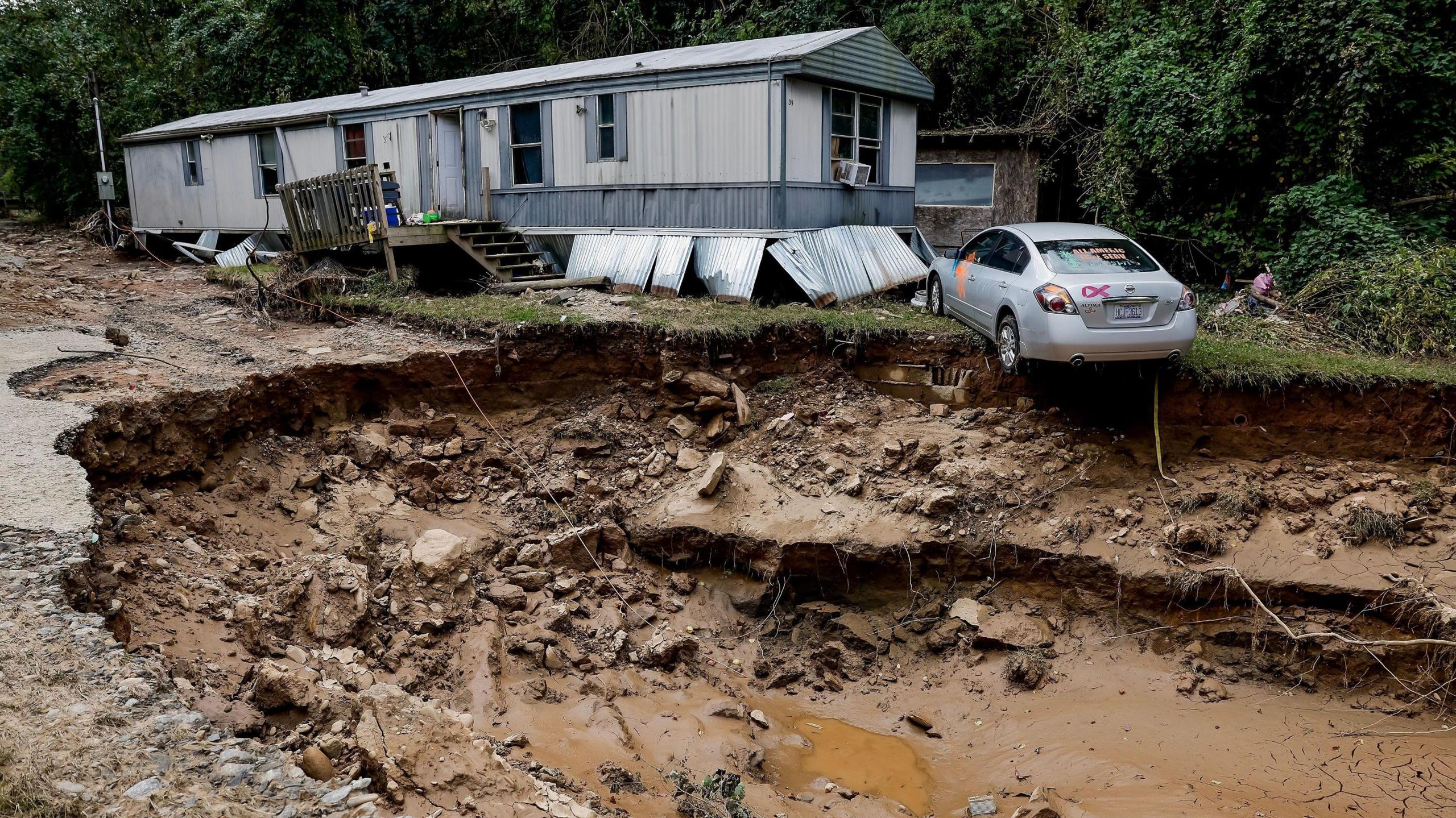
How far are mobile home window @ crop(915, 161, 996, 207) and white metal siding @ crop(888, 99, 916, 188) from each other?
2.02 metres

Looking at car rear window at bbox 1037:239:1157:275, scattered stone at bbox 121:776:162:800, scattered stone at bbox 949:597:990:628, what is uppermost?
car rear window at bbox 1037:239:1157:275

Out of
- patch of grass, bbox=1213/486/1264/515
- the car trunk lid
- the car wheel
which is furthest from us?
the car wheel

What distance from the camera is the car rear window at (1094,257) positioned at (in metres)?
Answer: 10.1

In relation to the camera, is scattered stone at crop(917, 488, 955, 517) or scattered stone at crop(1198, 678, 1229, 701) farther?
scattered stone at crop(917, 488, 955, 517)

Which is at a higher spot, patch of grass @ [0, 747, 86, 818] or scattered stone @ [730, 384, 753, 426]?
patch of grass @ [0, 747, 86, 818]

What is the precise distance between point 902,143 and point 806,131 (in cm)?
326

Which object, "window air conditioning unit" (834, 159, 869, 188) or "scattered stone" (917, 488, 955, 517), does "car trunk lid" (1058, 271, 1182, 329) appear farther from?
"window air conditioning unit" (834, 159, 869, 188)

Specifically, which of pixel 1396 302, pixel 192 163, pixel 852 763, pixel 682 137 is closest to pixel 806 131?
pixel 682 137

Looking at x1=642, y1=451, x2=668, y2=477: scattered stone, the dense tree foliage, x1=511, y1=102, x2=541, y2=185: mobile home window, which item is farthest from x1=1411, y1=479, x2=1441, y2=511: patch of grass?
x1=511, y1=102, x2=541, y2=185: mobile home window

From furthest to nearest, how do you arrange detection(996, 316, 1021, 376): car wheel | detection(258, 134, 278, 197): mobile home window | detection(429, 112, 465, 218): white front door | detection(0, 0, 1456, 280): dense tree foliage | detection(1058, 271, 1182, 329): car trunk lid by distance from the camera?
detection(258, 134, 278, 197): mobile home window < detection(429, 112, 465, 218): white front door < detection(0, 0, 1456, 280): dense tree foliage < detection(996, 316, 1021, 376): car wheel < detection(1058, 271, 1182, 329): car trunk lid

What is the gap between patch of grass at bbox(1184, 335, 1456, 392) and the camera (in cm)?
1005

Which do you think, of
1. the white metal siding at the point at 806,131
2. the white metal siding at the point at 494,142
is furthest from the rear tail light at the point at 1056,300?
the white metal siding at the point at 494,142

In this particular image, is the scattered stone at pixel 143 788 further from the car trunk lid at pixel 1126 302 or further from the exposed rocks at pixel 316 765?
the car trunk lid at pixel 1126 302

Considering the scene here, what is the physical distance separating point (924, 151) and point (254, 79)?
60.7 feet
